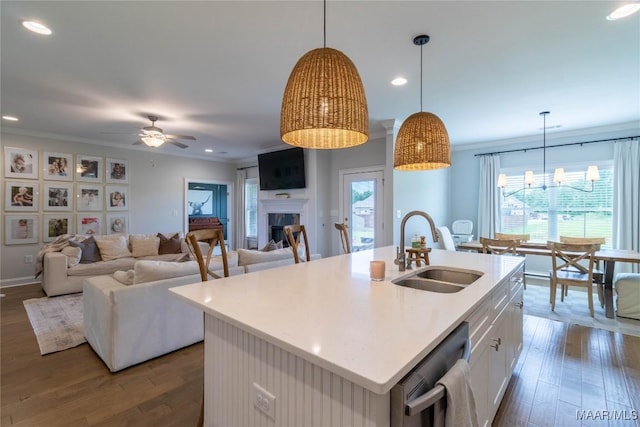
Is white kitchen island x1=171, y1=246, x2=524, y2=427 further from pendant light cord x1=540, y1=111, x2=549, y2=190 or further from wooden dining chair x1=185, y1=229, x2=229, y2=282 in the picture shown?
pendant light cord x1=540, y1=111, x2=549, y2=190

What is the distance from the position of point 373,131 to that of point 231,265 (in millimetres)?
3365

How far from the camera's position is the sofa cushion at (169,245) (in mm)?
5441

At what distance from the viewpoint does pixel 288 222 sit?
6492 mm

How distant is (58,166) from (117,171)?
2.94 feet

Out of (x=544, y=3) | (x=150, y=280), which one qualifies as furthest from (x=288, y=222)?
(x=544, y=3)

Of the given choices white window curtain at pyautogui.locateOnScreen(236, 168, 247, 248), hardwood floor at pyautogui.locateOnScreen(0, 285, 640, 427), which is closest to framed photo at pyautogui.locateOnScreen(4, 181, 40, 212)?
hardwood floor at pyautogui.locateOnScreen(0, 285, 640, 427)

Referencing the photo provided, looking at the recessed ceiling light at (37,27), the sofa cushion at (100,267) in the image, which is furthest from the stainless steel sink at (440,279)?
the sofa cushion at (100,267)

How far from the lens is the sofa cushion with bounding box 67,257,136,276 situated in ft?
14.3

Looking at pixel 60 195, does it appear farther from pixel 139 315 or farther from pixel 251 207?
pixel 139 315

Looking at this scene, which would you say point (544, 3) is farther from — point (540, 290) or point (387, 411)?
point (540, 290)

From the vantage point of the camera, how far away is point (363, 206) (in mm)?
5477

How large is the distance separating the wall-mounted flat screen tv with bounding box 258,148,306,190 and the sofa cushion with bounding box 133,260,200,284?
3416mm

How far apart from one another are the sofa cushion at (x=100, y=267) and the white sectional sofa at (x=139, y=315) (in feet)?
6.62

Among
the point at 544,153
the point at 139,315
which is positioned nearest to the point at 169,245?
the point at 139,315
